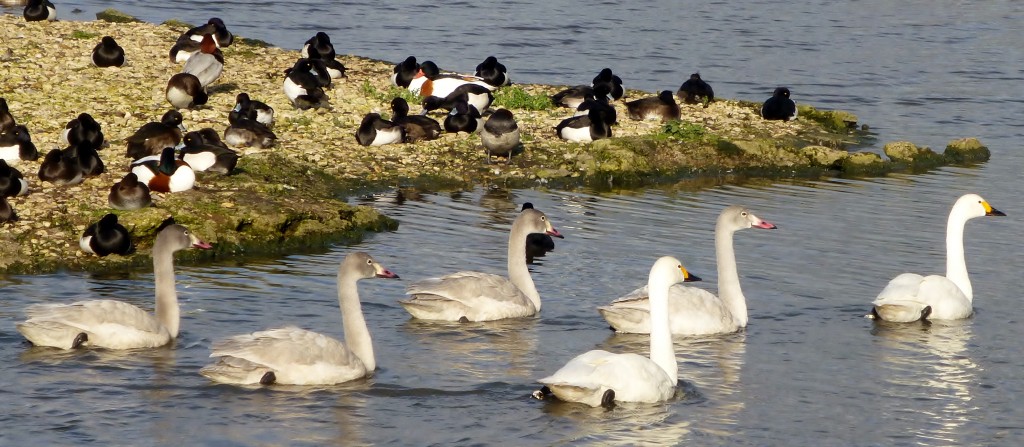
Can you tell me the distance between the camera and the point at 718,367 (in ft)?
40.4

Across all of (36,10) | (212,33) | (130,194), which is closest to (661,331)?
(130,194)

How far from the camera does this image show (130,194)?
1606 cm

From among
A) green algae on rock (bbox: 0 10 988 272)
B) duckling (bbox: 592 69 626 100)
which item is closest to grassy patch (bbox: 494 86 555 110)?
green algae on rock (bbox: 0 10 988 272)

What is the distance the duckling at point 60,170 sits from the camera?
17.0 m

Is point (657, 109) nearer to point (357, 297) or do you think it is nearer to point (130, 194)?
point (130, 194)

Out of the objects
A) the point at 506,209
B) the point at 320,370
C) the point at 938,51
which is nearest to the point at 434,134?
the point at 506,209

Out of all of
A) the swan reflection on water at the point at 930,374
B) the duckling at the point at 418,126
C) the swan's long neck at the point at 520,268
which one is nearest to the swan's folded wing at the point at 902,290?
the swan reflection on water at the point at 930,374

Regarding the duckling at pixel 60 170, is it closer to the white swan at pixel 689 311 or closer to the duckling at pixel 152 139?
the duckling at pixel 152 139

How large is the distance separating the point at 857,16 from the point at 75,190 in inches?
1260

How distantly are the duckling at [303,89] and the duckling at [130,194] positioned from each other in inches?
285

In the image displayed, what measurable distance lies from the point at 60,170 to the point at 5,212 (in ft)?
5.30

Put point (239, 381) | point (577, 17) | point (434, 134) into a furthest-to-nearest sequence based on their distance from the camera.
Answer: point (577, 17), point (434, 134), point (239, 381)

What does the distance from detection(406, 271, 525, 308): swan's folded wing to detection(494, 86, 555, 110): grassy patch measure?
39.1 ft

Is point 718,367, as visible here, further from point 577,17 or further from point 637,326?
point 577,17
